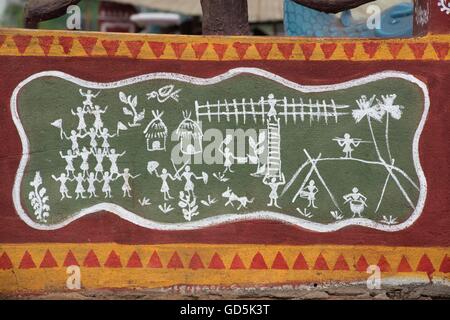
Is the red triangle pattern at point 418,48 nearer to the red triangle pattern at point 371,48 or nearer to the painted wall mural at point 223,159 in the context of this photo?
the painted wall mural at point 223,159

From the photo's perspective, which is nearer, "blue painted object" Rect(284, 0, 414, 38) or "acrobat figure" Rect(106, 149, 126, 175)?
"acrobat figure" Rect(106, 149, 126, 175)


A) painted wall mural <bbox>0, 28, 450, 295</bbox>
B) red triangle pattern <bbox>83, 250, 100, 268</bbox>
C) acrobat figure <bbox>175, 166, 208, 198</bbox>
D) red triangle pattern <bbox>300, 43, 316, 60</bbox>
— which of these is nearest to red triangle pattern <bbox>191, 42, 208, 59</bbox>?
painted wall mural <bbox>0, 28, 450, 295</bbox>

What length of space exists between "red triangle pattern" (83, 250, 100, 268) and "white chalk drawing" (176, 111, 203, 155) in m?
0.89

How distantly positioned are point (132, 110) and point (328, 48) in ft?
4.43

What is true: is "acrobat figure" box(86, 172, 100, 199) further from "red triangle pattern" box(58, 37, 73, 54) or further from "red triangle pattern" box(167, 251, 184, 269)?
"red triangle pattern" box(58, 37, 73, 54)

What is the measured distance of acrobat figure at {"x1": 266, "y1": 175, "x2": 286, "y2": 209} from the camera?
20.4 ft

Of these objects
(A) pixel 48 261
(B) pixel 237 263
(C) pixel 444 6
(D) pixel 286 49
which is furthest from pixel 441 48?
(A) pixel 48 261

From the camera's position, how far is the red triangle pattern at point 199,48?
20.4 ft

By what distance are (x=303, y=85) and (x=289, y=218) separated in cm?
88

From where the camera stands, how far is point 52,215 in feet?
20.4

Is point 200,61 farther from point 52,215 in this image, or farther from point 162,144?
point 52,215

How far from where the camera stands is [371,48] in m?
6.26

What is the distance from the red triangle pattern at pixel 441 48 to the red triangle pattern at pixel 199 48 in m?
1.50

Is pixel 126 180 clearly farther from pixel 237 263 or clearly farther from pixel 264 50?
pixel 264 50
